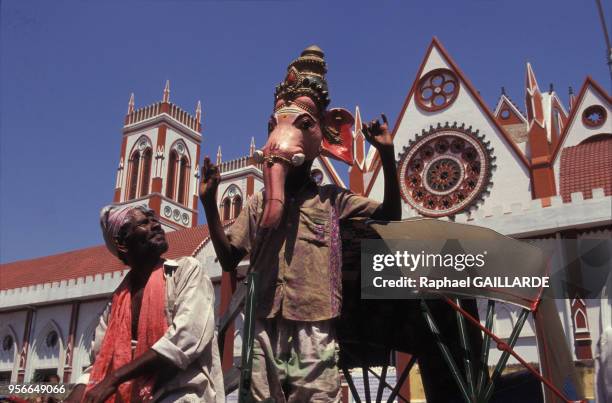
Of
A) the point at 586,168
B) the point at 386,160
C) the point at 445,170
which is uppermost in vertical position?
the point at 445,170

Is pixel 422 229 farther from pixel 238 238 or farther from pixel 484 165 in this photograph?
pixel 484 165

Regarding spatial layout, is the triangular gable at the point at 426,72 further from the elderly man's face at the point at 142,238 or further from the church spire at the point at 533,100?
the elderly man's face at the point at 142,238

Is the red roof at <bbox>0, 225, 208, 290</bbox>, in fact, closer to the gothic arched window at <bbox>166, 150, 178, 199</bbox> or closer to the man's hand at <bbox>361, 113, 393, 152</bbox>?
the gothic arched window at <bbox>166, 150, 178, 199</bbox>

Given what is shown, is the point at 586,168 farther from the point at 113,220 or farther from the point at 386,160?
the point at 113,220

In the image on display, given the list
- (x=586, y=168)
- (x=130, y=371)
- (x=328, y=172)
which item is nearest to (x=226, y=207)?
(x=328, y=172)

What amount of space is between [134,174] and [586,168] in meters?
28.5

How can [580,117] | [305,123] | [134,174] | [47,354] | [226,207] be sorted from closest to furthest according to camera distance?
[305,123]
[580,117]
[47,354]
[134,174]
[226,207]

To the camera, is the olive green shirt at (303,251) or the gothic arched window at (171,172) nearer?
the olive green shirt at (303,251)

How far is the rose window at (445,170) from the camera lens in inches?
716

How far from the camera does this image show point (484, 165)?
18156 mm

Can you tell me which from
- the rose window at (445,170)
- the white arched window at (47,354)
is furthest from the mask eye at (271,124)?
the white arched window at (47,354)

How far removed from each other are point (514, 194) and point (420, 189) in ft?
9.44

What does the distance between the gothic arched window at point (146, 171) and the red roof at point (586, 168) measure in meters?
26.4

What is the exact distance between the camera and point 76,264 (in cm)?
2700
